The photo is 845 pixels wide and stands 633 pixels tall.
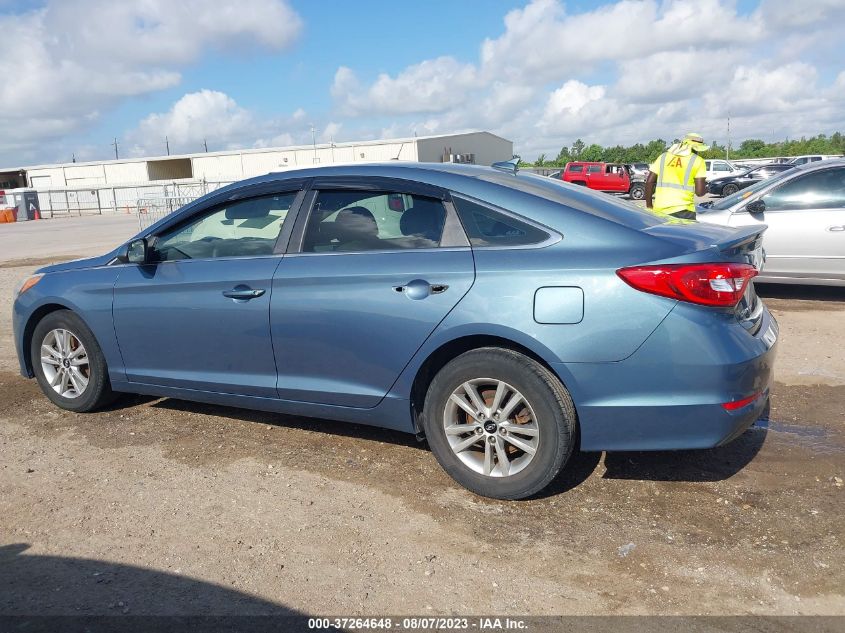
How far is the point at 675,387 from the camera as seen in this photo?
3.32 m

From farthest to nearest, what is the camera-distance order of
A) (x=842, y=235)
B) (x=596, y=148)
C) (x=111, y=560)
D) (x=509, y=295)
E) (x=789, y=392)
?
1. (x=596, y=148)
2. (x=842, y=235)
3. (x=789, y=392)
4. (x=509, y=295)
5. (x=111, y=560)

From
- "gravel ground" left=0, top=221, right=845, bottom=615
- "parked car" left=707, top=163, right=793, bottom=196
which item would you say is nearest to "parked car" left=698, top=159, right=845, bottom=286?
"gravel ground" left=0, top=221, right=845, bottom=615

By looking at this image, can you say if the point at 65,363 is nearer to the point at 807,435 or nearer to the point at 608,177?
the point at 807,435

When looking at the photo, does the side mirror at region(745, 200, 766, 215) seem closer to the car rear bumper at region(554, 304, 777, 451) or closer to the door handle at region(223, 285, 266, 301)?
the car rear bumper at region(554, 304, 777, 451)

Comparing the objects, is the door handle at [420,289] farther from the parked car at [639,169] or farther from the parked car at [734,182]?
the parked car at [639,169]

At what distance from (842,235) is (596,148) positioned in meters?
78.5

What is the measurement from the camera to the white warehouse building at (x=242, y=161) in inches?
1959

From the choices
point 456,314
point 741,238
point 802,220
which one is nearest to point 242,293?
point 456,314

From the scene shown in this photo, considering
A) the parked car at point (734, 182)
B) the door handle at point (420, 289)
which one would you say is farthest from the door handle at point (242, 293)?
the parked car at point (734, 182)

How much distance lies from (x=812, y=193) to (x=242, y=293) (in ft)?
21.6

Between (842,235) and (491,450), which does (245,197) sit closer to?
(491,450)

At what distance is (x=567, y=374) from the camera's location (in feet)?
11.3

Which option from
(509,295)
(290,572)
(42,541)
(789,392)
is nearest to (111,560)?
(42,541)

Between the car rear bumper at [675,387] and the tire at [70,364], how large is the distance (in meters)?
3.19
